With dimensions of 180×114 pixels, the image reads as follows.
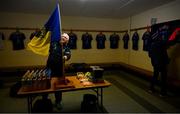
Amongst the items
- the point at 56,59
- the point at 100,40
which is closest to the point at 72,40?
the point at 100,40

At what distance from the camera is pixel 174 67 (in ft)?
12.4

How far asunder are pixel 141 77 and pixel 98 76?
3114 millimetres

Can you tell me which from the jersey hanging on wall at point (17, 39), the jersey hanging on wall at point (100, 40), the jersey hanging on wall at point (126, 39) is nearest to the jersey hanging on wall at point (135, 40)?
the jersey hanging on wall at point (126, 39)

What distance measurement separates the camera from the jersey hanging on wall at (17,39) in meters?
5.01

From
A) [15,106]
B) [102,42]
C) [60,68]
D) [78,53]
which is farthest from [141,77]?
[15,106]

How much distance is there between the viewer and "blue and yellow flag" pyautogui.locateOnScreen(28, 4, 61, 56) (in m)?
2.09

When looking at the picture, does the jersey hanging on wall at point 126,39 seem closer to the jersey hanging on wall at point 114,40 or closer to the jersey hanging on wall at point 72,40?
the jersey hanging on wall at point 114,40

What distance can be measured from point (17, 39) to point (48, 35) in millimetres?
3501

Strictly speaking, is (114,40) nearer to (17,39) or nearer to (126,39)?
(126,39)

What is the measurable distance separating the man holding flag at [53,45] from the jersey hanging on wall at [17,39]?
129 inches

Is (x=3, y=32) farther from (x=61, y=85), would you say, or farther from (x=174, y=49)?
(x=174, y=49)

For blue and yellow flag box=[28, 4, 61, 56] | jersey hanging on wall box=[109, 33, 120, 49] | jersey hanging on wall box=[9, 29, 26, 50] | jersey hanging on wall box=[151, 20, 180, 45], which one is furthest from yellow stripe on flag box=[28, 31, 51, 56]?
jersey hanging on wall box=[109, 33, 120, 49]

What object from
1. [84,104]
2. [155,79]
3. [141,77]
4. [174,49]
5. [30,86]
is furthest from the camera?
[141,77]

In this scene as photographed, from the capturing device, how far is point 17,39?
16.5ft
